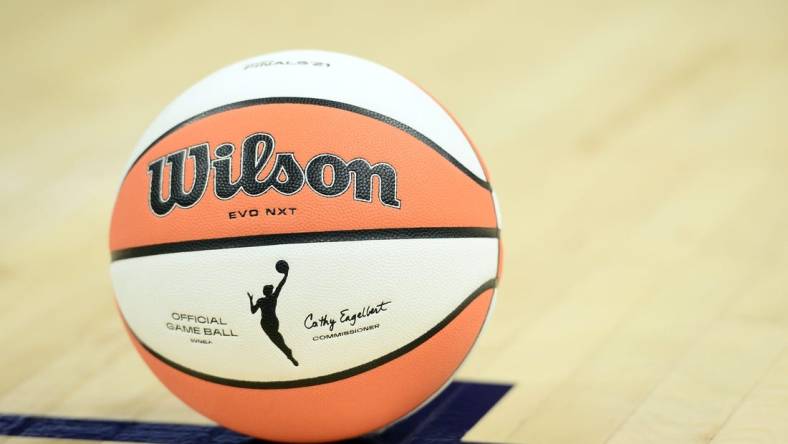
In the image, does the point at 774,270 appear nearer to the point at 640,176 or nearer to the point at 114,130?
the point at 640,176

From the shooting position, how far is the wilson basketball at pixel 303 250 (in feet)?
7.16

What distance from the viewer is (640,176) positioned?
12.9 feet

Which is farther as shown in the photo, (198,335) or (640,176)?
(640,176)

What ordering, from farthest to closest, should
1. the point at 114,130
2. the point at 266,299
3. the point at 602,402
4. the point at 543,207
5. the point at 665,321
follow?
the point at 114,130 → the point at 543,207 → the point at 665,321 → the point at 602,402 → the point at 266,299

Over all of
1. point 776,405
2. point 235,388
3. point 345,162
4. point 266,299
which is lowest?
point 776,405

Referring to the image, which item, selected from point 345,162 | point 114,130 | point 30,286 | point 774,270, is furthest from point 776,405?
point 114,130

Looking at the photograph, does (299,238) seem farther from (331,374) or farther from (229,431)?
(229,431)

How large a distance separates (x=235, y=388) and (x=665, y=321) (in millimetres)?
1288

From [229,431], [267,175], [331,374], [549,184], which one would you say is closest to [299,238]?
[267,175]
